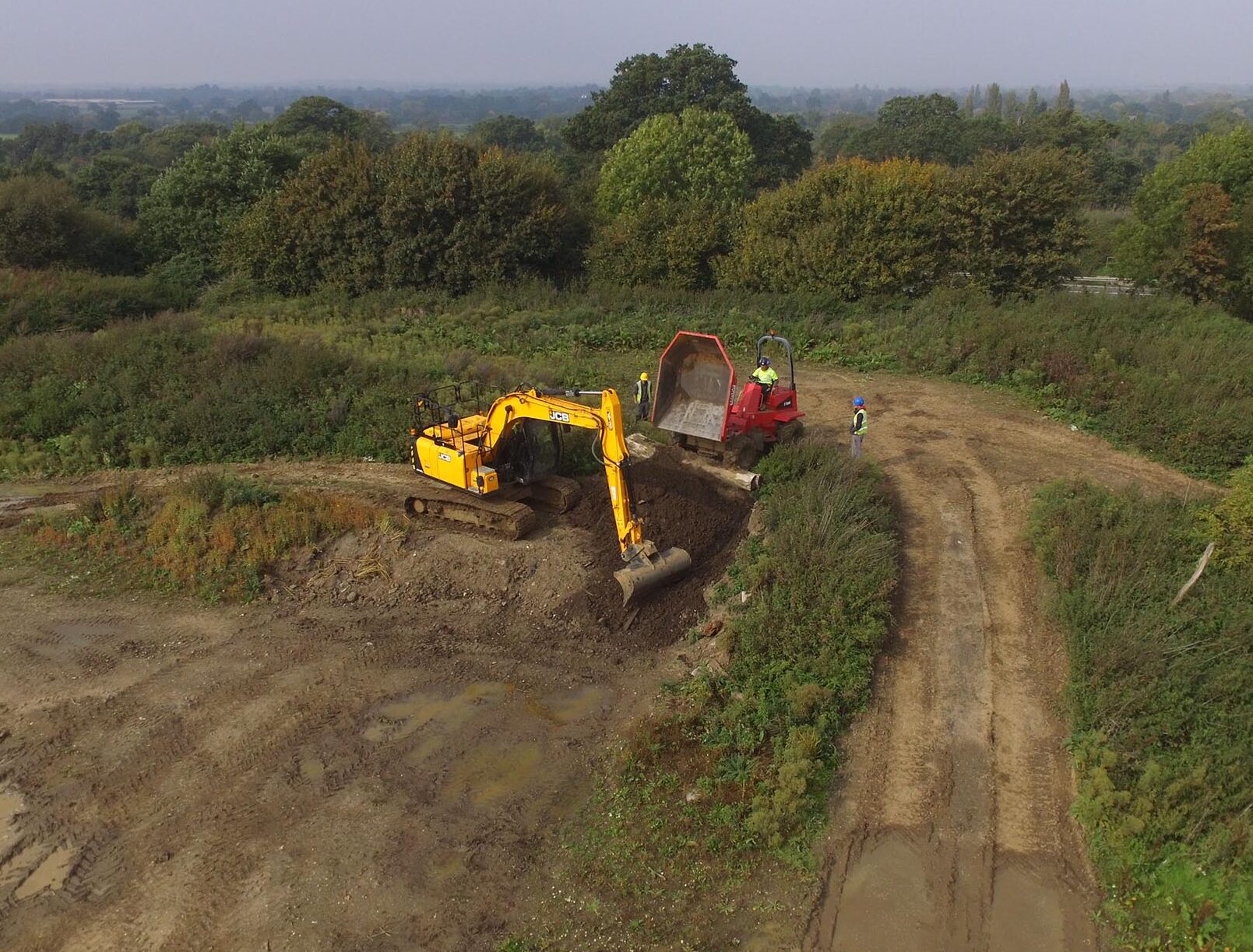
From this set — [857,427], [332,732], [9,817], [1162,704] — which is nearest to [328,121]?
[857,427]

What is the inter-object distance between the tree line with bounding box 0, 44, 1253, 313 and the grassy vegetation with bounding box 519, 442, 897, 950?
14790 mm

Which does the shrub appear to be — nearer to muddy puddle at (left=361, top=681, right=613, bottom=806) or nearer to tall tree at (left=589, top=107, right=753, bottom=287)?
muddy puddle at (left=361, top=681, right=613, bottom=806)

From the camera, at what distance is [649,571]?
11320 millimetres

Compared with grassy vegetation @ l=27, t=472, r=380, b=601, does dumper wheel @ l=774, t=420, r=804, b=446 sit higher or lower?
higher

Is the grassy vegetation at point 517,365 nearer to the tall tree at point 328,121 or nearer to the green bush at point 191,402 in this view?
the green bush at point 191,402

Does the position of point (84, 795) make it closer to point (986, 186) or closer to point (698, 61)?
point (986, 186)

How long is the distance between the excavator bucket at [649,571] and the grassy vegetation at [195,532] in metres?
4.46

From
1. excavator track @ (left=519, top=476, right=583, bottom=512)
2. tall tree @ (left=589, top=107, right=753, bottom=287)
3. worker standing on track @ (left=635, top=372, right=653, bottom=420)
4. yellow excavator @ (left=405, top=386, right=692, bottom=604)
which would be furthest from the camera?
tall tree @ (left=589, top=107, right=753, bottom=287)

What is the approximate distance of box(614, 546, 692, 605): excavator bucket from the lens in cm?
1120

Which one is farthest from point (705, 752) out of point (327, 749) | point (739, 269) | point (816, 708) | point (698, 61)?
point (698, 61)

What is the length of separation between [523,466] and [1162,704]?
8688mm

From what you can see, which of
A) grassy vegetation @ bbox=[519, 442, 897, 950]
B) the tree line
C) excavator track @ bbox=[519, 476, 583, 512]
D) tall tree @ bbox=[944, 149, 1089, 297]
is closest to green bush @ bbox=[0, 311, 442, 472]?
excavator track @ bbox=[519, 476, 583, 512]

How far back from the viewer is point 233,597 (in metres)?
12.4

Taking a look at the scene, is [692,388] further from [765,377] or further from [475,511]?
[475,511]
